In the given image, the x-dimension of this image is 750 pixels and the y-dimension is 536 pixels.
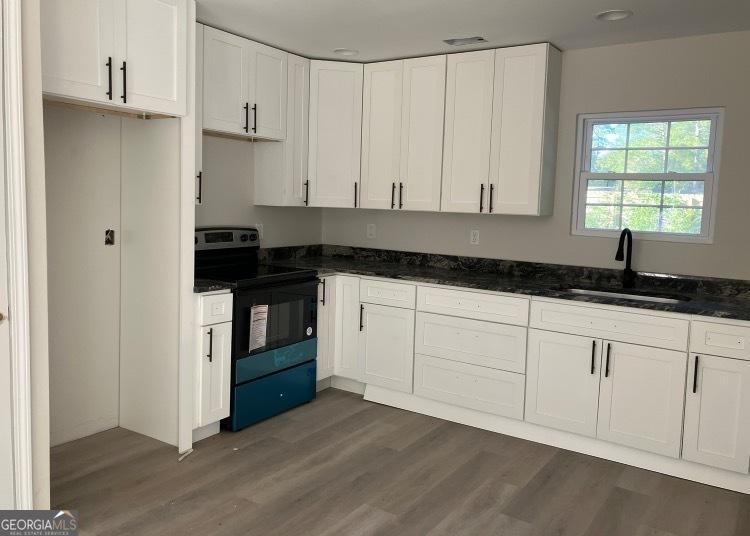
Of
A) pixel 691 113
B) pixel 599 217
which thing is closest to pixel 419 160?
pixel 599 217

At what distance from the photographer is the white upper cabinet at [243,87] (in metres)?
3.59

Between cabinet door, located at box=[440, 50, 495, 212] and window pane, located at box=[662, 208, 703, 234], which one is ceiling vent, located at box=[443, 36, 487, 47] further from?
window pane, located at box=[662, 208, 703, 234]

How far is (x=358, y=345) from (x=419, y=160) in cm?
128

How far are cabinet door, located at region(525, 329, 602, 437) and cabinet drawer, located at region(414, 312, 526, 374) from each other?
0.09m

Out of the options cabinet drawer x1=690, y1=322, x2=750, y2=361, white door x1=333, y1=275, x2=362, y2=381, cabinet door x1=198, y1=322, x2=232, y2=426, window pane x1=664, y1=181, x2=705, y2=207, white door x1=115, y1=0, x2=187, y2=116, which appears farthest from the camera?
white door x1=333, y1=275, x2=362, y2=381

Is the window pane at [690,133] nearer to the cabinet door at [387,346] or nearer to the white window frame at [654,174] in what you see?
the white window frame at [654,174]

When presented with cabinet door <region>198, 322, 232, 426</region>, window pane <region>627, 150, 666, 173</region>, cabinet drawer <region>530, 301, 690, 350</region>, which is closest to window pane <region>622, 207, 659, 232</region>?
window pane <region>627, 150, 666, 173</region>

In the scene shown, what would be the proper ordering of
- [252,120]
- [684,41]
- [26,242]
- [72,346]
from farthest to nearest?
[252,120] < [684,41] < [72,346] < [26,242]

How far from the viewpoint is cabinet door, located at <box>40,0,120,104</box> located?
2.50 meters

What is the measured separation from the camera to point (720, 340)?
3.03 meters

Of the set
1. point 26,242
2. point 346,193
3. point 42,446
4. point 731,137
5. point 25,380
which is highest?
Result: point 731,137

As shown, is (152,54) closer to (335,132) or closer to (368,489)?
(335,132)

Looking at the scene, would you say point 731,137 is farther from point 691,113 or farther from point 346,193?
point 346,193

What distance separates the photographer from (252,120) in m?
3.89
